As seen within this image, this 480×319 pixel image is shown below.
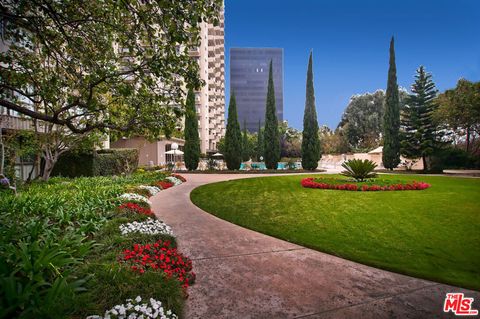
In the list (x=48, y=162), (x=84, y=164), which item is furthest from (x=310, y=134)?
(x=48, y=162)

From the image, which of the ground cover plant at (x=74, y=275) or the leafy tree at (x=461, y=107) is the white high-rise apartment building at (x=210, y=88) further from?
the ground cover plant at (x=74, y=275)

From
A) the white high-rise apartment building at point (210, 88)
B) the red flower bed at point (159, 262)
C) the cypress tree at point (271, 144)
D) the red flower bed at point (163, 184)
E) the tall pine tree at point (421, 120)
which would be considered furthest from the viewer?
the white high-rise apartment building at point (210, 88)

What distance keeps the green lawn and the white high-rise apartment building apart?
126ft

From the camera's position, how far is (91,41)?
5574 mm

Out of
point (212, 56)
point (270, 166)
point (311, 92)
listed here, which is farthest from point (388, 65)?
point (212, 56)

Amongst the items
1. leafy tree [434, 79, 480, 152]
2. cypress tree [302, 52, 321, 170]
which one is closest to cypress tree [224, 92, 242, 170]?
cypress tree [302, 52, 321, 170]

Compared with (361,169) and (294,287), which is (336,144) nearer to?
(361,169)

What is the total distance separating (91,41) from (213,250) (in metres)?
5.20

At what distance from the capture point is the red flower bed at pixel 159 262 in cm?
337

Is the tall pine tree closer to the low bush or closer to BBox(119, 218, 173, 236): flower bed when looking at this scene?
the low bush

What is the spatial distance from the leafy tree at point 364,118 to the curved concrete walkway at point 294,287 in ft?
180

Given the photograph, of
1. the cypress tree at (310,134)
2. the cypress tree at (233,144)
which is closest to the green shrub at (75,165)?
the cypress tree at (233,144)

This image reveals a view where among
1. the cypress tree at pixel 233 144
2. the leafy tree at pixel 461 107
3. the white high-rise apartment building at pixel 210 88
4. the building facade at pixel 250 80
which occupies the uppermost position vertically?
the building facade at pixel 250 80

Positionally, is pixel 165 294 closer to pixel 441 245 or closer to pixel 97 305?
pixel 97 305
